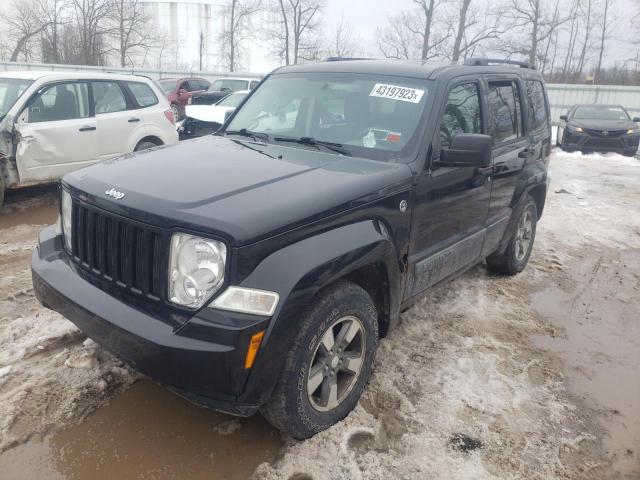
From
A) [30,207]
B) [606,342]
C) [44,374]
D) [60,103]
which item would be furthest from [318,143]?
[30,207]

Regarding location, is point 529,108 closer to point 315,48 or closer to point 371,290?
point 371,290

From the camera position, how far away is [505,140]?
418 cm

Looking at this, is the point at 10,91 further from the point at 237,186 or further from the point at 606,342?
the point at 606,342

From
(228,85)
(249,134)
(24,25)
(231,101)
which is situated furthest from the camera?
(24,25)

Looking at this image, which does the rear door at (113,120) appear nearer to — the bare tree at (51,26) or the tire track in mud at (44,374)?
the tire track in mud at (44,374)

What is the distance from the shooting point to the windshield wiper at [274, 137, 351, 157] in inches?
126

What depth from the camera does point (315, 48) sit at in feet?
122

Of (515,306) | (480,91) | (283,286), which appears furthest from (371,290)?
(515,306)

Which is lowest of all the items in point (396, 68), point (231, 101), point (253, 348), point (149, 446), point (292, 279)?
point (149, 446)

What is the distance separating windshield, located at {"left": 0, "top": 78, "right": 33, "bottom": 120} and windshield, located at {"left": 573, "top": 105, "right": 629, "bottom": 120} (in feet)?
45.2

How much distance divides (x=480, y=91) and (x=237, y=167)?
2.07 m

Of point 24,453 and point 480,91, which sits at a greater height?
point 480,91

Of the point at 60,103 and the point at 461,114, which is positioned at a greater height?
the point at 461,114

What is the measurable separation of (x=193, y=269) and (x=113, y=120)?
19.2ft
